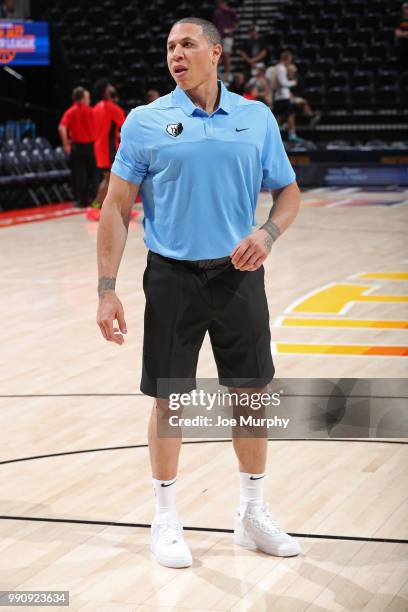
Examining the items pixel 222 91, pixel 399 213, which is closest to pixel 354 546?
pixel 222 91

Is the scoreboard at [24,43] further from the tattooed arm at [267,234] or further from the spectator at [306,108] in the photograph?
the tattooed arm at [267,234]

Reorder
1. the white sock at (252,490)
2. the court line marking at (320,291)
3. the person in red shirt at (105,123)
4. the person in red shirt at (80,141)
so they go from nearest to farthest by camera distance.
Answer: the white sock at (252,490) → the court line marking at (320,291) → the person in red shirt at (105,123) → the person in red shirt at (80,141)

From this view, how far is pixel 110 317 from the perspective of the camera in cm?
324

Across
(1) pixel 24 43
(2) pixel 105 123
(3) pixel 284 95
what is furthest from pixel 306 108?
(2) pixel 105 123

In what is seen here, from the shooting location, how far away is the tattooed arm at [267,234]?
316 cm

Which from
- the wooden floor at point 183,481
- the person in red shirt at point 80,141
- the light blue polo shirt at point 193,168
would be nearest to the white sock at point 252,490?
the wooden floor at point 183,481

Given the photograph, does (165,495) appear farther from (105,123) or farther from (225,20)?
(225,20)

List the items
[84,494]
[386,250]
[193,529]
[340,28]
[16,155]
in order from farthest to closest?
1. [340,28]
2. [16,155]
3. [386,250]
4. [84,494]
5. [193,529]

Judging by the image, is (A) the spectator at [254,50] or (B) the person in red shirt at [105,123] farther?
(A) the spectator at [254,50]

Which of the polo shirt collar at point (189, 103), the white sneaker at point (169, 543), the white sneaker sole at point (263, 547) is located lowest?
the white sneaker sole at point (263, 547)

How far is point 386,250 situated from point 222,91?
7572mm

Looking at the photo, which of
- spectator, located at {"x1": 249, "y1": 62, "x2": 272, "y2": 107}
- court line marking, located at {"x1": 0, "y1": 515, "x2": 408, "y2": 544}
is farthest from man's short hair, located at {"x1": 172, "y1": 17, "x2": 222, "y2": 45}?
spectator, located at {"x1": 249, "y1": 62, "x2": 272, "y2": 107}

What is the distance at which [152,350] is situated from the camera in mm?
3354

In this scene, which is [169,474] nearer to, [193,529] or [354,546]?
[193,529]
